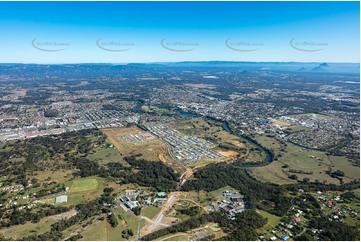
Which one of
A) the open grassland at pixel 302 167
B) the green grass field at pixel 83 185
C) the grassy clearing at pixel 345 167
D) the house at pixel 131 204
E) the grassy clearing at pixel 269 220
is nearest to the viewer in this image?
the grassy clearing at pixel 269 220

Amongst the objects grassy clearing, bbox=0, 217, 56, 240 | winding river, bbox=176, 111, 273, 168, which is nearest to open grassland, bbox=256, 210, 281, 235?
winding river, bbox=176, 111, 273, 168

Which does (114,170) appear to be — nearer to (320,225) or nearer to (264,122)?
(320,225)

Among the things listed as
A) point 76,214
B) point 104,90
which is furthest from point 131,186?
point 104,90

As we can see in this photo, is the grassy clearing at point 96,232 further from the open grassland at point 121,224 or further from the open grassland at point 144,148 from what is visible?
the open grassland at point 144,148

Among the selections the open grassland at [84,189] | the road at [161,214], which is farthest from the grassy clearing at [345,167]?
the open grassland at [84,189]

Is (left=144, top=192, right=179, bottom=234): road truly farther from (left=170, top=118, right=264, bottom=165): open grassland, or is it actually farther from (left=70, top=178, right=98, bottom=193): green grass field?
(left=170, top=118, right=264, bottom=165): open grassland

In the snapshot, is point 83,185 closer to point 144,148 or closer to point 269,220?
point 144,148

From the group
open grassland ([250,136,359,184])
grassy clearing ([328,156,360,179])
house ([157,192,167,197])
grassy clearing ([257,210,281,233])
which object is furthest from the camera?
grassy clearing ([328,156,360,179])

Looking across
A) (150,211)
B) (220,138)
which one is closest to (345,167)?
(220,138)
